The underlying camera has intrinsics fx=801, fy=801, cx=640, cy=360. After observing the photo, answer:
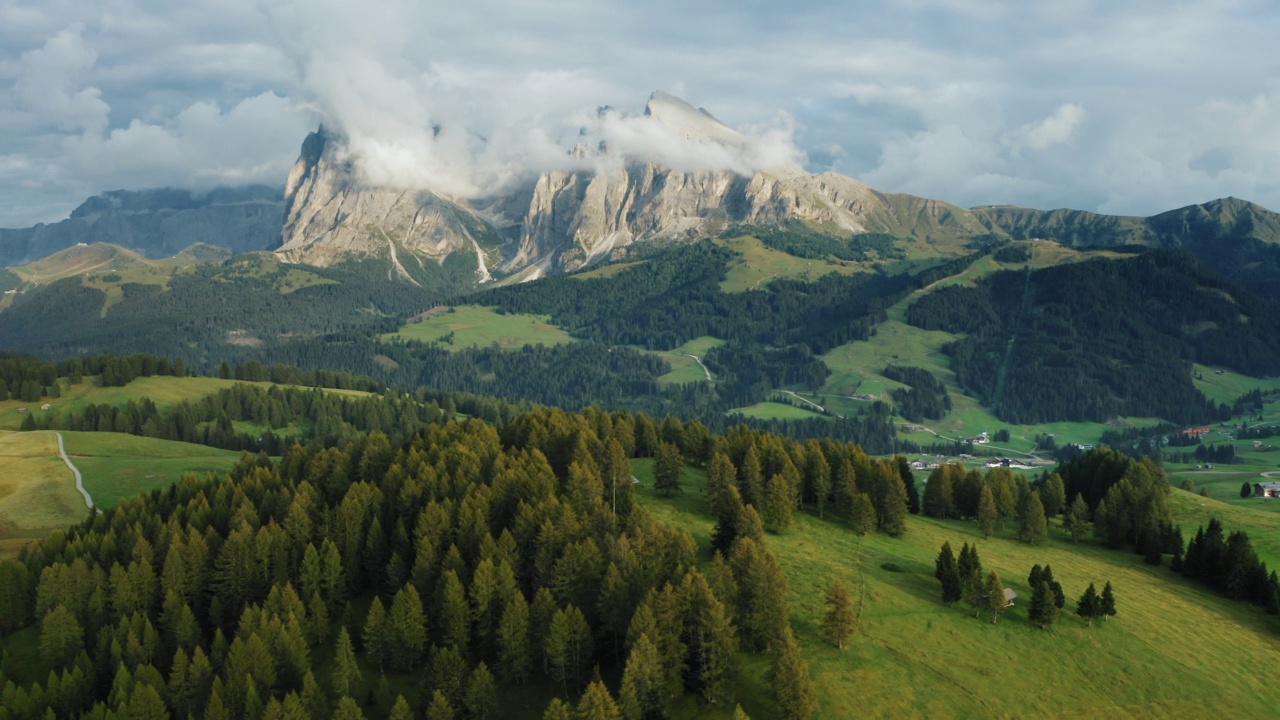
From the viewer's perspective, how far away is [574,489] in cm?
8725

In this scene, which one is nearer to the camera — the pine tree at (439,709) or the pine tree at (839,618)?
the pine tree at (439,709)

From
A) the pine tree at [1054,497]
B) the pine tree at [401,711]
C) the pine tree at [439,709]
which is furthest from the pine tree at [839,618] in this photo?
the pine tree at [1054,497]

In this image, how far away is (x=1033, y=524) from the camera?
101 meters

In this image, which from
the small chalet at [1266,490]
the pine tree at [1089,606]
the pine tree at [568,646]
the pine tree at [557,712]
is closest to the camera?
the pine tree at [557,712]

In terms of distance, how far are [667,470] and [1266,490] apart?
123m

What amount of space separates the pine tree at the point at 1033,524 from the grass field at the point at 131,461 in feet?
436

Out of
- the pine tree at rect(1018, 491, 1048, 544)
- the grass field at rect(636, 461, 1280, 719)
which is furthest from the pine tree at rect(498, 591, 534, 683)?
the pine tree at rect(1018, 491, 1048, 544)

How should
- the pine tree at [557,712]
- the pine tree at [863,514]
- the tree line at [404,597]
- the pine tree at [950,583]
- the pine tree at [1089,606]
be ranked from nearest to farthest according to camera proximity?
the pine tree at [557,712] → the tree line at [404,597] → the pine tree at [1089,606] → the pine tree at [950,583] → the pine tree at [863,514]

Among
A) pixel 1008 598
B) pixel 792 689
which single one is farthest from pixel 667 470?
pixel 792 689

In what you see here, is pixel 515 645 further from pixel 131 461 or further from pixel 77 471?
pixel 131 461

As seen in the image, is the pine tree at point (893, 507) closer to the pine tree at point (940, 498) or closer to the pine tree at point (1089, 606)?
the pine tree at point (940, 498)

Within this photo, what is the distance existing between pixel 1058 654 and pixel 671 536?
3443 cm

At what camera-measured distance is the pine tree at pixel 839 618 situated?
2514 inches

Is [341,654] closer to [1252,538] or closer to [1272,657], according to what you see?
[1272,657]
